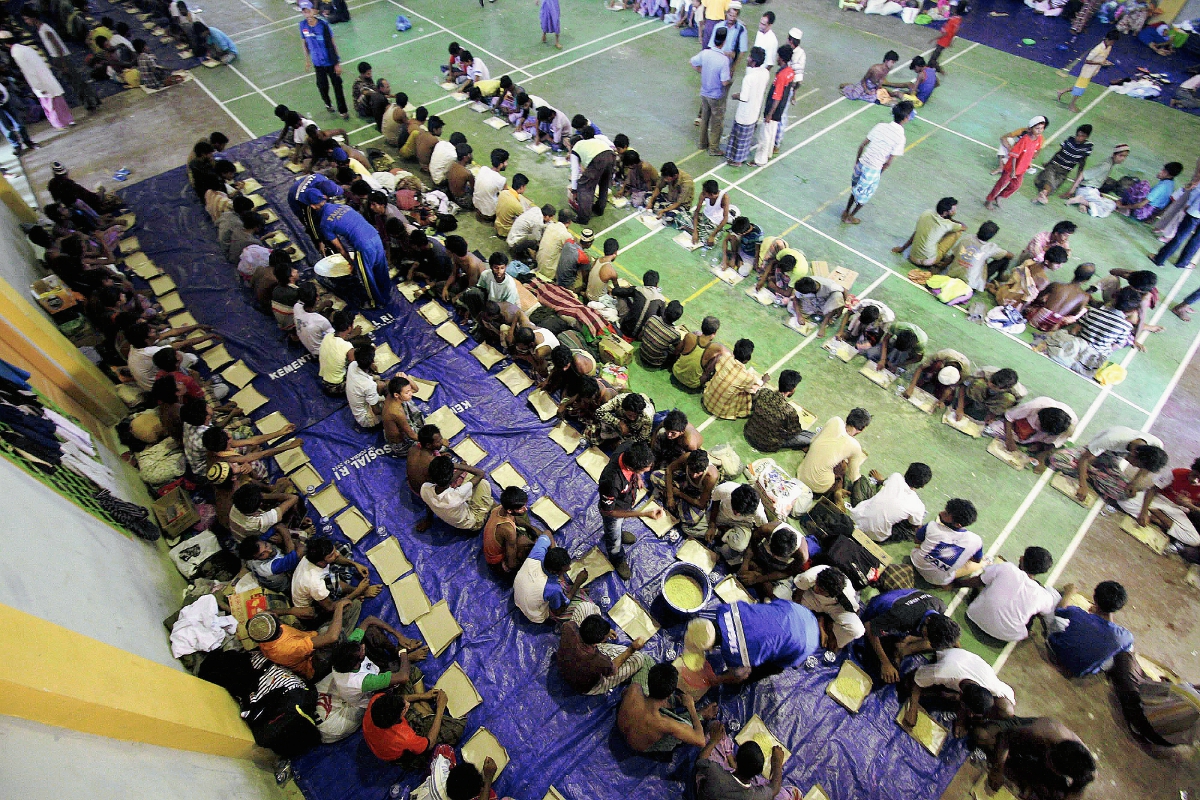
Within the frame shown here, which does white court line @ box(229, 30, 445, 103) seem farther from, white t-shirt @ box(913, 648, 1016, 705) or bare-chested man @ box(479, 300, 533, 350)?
white t-shirt @ box(913, 648, 1016, 705)

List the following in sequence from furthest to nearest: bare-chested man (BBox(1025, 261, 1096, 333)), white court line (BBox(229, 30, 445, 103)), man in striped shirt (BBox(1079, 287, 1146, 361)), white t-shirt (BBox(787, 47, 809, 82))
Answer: white court line (BBox(229, 30, 445, 103)) < white t-shirt (BBox(787, 47, 809, 82)) < bare-chested man (BBox(1025, 261, 1096, 333)) < man in striped shirt (BBox(1079, 287, 1146, 361))

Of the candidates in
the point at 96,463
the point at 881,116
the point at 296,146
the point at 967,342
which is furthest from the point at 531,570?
the point at 881,116

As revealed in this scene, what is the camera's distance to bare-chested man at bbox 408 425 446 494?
19.4ft

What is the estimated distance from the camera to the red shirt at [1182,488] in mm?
6551

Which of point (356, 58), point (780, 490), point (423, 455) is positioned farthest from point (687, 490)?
point (356, 58)

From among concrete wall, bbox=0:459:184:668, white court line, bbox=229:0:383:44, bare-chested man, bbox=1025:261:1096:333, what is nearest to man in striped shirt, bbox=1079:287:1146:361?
bare-chested man, bbox=1025:261:1096:333

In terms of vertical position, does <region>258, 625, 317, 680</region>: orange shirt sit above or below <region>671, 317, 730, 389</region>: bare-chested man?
below

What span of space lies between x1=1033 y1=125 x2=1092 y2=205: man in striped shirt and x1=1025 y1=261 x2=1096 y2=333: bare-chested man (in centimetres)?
345

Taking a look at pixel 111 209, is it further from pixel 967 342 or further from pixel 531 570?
pixel 967 342

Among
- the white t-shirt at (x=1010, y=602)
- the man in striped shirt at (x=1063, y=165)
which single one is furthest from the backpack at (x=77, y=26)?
the man in striped shirt at (x=1063, y=165)

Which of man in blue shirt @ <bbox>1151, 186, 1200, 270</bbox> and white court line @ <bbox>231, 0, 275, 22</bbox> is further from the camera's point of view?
white court line @ <bbox>231, 0, 275, 22</bbox>

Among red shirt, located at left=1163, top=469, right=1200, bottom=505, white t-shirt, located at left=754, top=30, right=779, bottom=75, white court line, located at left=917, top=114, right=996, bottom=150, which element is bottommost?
red shirt, located at left=1163, top=469, right=1200, bottom=505

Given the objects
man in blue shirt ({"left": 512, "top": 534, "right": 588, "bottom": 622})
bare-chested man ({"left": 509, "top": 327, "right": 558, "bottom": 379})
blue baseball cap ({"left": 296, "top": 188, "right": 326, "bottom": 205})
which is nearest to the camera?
→ man in blue shirt ({"left": 512, "top": 534, "right": 588, "bottom": 622})

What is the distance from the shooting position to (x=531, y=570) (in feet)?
17.4
